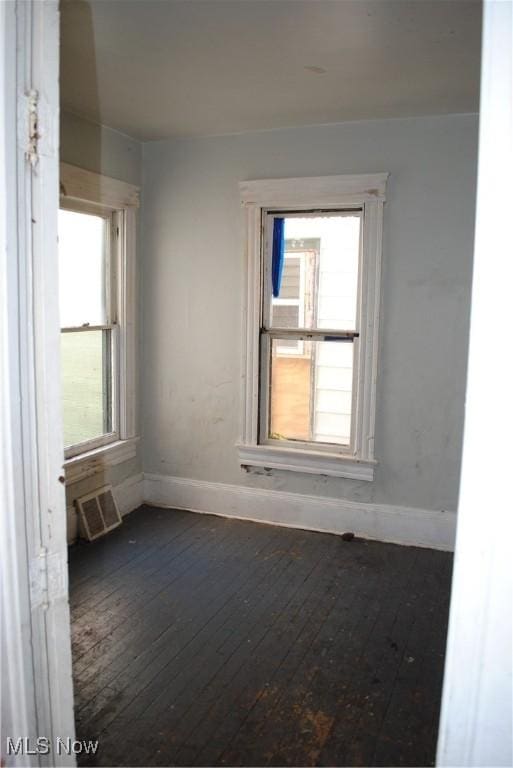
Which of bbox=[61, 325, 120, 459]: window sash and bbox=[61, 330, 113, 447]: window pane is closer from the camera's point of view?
bbox=[61, 330, 113, 447]: window pane

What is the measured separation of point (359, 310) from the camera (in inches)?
148

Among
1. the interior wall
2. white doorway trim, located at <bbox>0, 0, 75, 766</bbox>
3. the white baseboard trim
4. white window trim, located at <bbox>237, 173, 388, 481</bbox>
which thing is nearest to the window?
the interior wall

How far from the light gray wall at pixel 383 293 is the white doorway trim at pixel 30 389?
2.62 meters

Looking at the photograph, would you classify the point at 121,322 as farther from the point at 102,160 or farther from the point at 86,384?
the point at 102,160

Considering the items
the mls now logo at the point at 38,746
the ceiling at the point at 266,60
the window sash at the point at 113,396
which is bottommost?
the mls now logo at the point at 38,746

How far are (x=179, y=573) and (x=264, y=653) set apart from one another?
2.98 feet

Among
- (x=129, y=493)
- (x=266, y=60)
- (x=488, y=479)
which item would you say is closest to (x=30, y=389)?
(x=488, y=479)

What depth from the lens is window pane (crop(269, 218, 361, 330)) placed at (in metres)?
3.82

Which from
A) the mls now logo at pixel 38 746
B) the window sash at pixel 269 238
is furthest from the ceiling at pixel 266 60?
the mls now logo at pixel 38 746

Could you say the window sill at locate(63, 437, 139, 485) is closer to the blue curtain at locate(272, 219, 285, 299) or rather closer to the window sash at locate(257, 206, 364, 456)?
the window sash at locate(257, 206, 364, 456)

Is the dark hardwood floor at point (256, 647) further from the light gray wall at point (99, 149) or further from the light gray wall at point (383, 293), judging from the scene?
the light gray wall at point (99, 149)

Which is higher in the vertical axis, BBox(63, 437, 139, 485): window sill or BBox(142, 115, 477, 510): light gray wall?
BBox(142, 115, 477, 510): light gray wall

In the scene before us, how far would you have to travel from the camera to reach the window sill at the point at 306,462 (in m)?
3.85

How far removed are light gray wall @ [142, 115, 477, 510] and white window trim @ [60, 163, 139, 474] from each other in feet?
0.52
